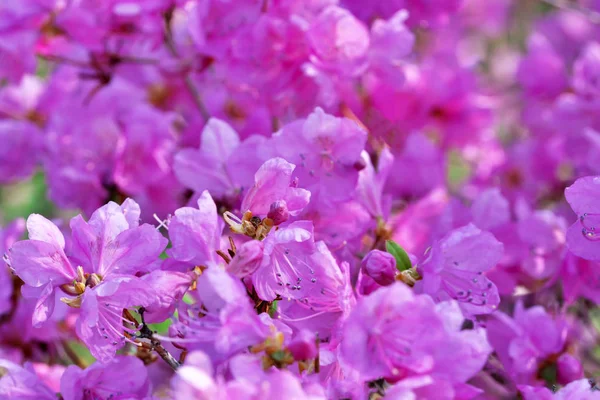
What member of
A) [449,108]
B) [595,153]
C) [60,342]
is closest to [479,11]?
[449,108]

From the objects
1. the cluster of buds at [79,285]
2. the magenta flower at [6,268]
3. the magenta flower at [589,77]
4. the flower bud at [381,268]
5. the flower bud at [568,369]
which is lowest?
the magenta flower at [6,268]

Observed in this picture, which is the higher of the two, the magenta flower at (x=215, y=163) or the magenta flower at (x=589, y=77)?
the magenta flower at (x=215, y=163)

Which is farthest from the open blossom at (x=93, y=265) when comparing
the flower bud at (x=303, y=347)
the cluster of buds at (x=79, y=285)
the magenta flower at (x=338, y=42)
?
the magenta flower at (x=338, y=42)

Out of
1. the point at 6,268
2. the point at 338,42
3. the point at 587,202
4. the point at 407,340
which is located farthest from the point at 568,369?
the point at 6,268

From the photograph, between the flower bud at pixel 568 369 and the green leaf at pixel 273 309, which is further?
the flower bud at pixel 568 369

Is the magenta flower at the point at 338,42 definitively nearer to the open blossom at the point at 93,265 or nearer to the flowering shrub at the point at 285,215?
the flowering shrub at the point at 285,215

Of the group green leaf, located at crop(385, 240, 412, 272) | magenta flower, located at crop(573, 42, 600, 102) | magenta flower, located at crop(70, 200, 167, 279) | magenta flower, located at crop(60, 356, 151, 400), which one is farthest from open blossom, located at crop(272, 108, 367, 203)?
magenta flower, located at crop(573, 42, 600, 102)

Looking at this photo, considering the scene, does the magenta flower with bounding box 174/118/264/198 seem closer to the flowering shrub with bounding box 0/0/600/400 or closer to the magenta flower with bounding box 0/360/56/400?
the flowering shrub with bounding box 0/0/600/400
